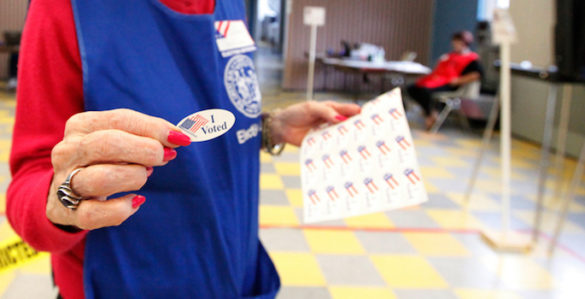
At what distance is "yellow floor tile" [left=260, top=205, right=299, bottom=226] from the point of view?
3391 millimetres

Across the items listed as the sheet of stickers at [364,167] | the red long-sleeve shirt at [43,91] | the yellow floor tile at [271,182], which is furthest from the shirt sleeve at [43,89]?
the yellow floor tile at [271,182]

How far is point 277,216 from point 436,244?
1.04 m

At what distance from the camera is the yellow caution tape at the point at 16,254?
262 cm

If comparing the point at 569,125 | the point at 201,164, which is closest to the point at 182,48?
the point at 201,164

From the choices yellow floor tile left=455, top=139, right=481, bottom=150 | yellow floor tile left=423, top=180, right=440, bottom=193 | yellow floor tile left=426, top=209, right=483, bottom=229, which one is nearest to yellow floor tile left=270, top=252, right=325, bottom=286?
yellow floor tile left=426, top=209, right=483, bottom=229

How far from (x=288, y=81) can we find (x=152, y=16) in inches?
396

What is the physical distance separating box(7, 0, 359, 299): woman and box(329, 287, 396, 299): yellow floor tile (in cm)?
178

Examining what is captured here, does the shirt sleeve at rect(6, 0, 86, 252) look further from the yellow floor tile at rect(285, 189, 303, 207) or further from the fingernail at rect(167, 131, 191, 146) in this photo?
the yellow floor tile at rect(285, 189, 303, 207)

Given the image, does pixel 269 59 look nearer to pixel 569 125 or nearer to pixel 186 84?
pixel 569 125

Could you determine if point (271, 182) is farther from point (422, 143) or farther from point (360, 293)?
point (422, 143)

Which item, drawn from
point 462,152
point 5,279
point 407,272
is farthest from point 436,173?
point 5,279

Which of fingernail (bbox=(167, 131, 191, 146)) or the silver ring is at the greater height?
fingernail (bbox=(167, 131, 191, 146))

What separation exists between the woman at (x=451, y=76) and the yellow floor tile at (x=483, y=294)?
458cm

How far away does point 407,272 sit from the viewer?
9.24ft
